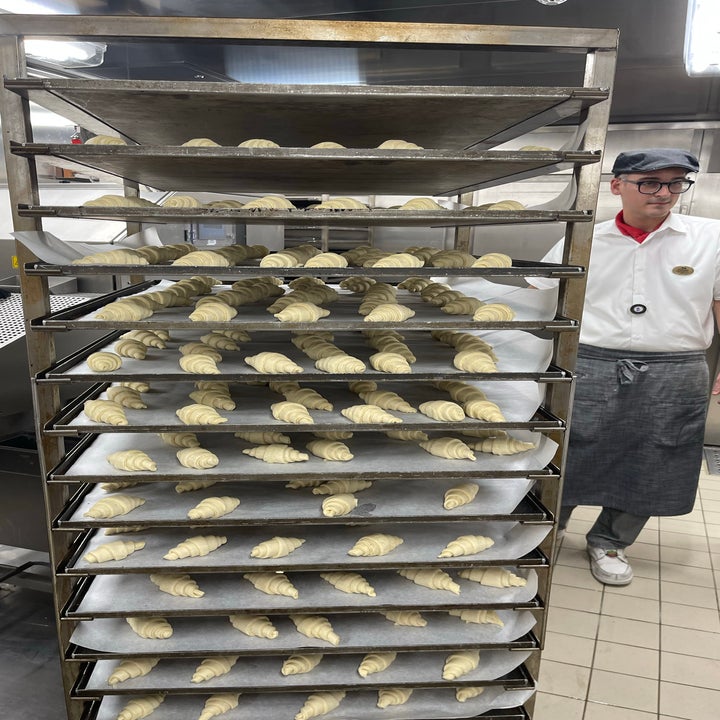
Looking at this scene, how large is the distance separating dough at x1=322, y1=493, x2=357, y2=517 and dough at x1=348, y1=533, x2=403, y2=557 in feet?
0.26

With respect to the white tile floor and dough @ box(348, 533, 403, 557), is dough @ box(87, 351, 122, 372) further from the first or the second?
the white tile floor

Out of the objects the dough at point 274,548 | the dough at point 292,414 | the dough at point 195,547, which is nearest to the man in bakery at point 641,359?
the dough at point 292,414

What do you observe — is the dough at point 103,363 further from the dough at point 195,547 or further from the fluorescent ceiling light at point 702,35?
the fluorescent ceiling light at point 702,35

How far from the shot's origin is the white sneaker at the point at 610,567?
264 cm

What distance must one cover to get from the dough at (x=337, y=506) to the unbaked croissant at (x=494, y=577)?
36cm

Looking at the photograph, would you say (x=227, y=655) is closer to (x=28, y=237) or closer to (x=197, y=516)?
(x=197, y=516)

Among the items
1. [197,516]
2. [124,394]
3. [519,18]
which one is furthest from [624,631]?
[519,18]

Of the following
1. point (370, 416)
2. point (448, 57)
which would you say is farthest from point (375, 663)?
point (448, 57)

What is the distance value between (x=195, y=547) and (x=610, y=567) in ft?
6.95

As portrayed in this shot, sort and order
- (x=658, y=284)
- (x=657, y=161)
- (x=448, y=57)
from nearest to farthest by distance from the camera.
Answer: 1. (x=657, y=161)
2. (x=658, y=284)
3. (x=448, y=57)

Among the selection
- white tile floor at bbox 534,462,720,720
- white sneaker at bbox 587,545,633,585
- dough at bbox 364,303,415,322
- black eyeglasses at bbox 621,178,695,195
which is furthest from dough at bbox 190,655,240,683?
black eyeglasses at bbox 621,178,695,195

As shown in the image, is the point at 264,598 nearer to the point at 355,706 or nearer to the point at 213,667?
the point at 213,667

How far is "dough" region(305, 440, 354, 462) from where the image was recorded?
1.30 meters

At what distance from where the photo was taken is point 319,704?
138 cm
